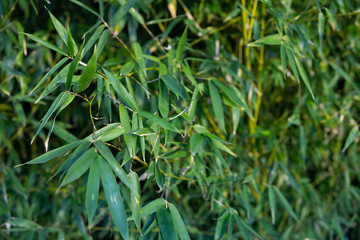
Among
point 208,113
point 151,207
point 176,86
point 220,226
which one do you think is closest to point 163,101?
point 176,86

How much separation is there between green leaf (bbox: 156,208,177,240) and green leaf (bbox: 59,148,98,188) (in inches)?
8.8

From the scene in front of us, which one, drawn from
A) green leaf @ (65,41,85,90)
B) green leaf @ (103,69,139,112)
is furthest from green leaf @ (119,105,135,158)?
green leaf @ (65,41,85,90)

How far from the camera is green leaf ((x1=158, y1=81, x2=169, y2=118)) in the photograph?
85 centimetres

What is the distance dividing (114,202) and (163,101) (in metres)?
0.31

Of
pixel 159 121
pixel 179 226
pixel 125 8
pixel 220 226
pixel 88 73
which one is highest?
pixel 125 8

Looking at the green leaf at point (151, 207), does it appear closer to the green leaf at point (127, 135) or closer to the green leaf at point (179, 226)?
the green leaf at point (179, 226)

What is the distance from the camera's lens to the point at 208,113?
4.53 ft

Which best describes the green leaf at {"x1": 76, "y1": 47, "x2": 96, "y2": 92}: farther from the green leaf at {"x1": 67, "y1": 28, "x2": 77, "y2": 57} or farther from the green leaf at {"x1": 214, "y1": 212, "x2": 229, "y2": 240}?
the green leaf at {"x1": 214, "y1": 212, "x2": 229, "y2": 240}

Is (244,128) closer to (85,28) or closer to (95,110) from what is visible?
(95,110)

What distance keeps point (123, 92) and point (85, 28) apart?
0.84 m

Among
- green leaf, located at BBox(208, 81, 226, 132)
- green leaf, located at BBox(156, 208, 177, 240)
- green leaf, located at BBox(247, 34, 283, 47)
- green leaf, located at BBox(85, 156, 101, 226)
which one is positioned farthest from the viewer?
green leaf, located at BBox(208, 81, 226, 132)

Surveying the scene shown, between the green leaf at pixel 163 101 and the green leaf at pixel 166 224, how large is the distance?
0.23m

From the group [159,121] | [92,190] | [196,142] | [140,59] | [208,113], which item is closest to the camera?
[92,190]

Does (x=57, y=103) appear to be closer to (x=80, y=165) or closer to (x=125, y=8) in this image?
(x=80, y=165)
